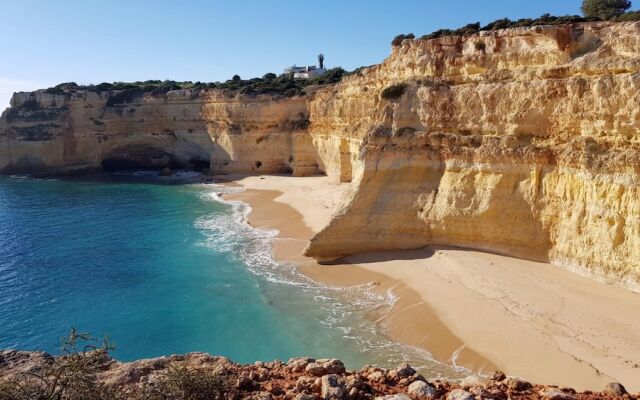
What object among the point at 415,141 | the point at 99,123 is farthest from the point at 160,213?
the point at 99,123

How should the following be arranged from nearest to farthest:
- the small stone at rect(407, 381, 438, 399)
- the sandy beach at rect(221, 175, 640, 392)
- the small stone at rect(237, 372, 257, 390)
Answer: the small stone at rect(407, 381, 438, 399), the small stone at rect(237, 372, 257, 390), the sandy beach at rect(221, 175, 640, 392)

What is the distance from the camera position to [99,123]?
168ft

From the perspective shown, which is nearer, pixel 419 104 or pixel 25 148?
pixel 419 104

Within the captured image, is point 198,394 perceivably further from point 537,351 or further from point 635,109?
point 635,109

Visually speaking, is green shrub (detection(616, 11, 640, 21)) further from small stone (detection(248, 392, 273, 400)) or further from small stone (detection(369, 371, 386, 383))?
small stone (detection(248, 392, 273, 400))

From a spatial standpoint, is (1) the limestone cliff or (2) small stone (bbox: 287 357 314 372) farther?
(1) the limestone cliff

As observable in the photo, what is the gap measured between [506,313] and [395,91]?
11166 millimetres

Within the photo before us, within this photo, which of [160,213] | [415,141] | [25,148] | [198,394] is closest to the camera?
[198,394]

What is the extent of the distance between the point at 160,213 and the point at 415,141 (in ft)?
64.2

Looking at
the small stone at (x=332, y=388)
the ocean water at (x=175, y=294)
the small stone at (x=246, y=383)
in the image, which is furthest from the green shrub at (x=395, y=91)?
the small stone at (x=246, y=383)

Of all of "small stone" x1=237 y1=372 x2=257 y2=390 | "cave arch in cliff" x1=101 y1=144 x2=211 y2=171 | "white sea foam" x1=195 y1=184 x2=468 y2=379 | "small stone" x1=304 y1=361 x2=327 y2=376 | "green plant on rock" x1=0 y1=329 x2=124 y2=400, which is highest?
"cave arch in cliff" x1=101 y1=144 x2=211 y2=171

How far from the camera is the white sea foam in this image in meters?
13.6

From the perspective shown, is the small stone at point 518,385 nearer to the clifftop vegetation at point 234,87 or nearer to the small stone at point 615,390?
the small stone at point 615,390

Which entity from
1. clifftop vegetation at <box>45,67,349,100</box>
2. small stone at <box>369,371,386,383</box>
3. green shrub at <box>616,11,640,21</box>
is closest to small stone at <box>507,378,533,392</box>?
small stone at <box>369,371,386,383</box>
